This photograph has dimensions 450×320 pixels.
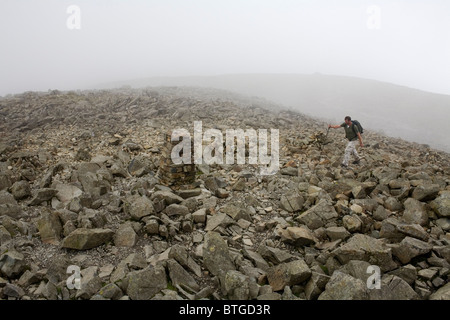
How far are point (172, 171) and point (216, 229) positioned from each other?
7.38ft

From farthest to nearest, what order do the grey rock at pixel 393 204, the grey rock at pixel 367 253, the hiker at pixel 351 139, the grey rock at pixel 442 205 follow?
the hiker at pixel 351 139, the grey rock at pixel 393 204, the grey rock at pixel 442 205, the grey rock at pixel 367 253

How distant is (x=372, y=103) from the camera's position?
41.5 metres

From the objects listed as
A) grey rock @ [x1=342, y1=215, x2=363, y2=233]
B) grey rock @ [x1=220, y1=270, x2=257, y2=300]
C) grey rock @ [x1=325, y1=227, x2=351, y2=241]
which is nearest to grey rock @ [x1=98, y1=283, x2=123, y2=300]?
grey rock @ [x1=220, y1=270, x2=257, y2=300]

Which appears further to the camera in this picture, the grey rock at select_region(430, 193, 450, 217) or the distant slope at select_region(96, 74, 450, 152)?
the distant slope at select_region(96, 74, 450, 152)

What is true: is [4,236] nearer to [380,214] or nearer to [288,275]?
[288,275]

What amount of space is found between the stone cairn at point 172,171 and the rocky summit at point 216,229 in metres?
0.03

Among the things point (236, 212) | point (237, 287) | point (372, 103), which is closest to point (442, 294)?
point (237, 287)

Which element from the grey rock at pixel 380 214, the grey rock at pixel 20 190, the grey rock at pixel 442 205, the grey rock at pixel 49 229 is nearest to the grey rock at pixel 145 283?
the grey rock at pixel 49 229

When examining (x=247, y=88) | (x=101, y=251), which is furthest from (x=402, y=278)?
(x=247, y=88)

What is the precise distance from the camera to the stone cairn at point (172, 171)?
6.67 m

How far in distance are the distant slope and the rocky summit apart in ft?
62.6

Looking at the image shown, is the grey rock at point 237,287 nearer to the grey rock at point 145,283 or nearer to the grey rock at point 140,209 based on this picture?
the grey rock at point 145,283

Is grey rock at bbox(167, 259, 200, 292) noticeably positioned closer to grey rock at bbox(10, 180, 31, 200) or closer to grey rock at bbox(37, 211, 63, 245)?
grey rock at bbox(37, 211, 63, 245)

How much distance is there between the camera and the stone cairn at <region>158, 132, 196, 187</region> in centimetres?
667
